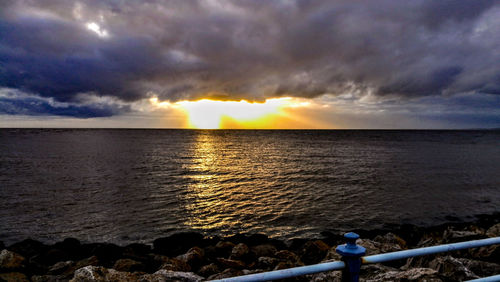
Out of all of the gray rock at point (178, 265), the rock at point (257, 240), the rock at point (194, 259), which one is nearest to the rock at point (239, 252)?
the rock at point (194, 259)

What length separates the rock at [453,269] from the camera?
548cm

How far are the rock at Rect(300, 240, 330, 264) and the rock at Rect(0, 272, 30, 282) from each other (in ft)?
27.7

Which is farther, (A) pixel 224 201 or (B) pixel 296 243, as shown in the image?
(A) pixel 224 201

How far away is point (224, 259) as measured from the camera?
9.62 meters

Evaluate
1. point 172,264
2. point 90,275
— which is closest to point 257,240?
point 172,264

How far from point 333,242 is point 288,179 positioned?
16.6 metres

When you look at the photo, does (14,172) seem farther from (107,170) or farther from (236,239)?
(236,239)

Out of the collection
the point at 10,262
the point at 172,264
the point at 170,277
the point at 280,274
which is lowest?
the point at 10,262

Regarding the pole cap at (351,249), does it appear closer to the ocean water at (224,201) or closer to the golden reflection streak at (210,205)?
the ocean water at (224,201)

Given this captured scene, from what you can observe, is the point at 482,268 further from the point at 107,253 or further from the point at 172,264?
the point at 107,253

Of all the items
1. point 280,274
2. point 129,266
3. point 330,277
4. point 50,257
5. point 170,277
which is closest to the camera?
point 280,274

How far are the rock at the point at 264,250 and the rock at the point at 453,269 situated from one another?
6290mm

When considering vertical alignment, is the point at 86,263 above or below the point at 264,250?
above

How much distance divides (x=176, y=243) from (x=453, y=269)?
10.4 metres
